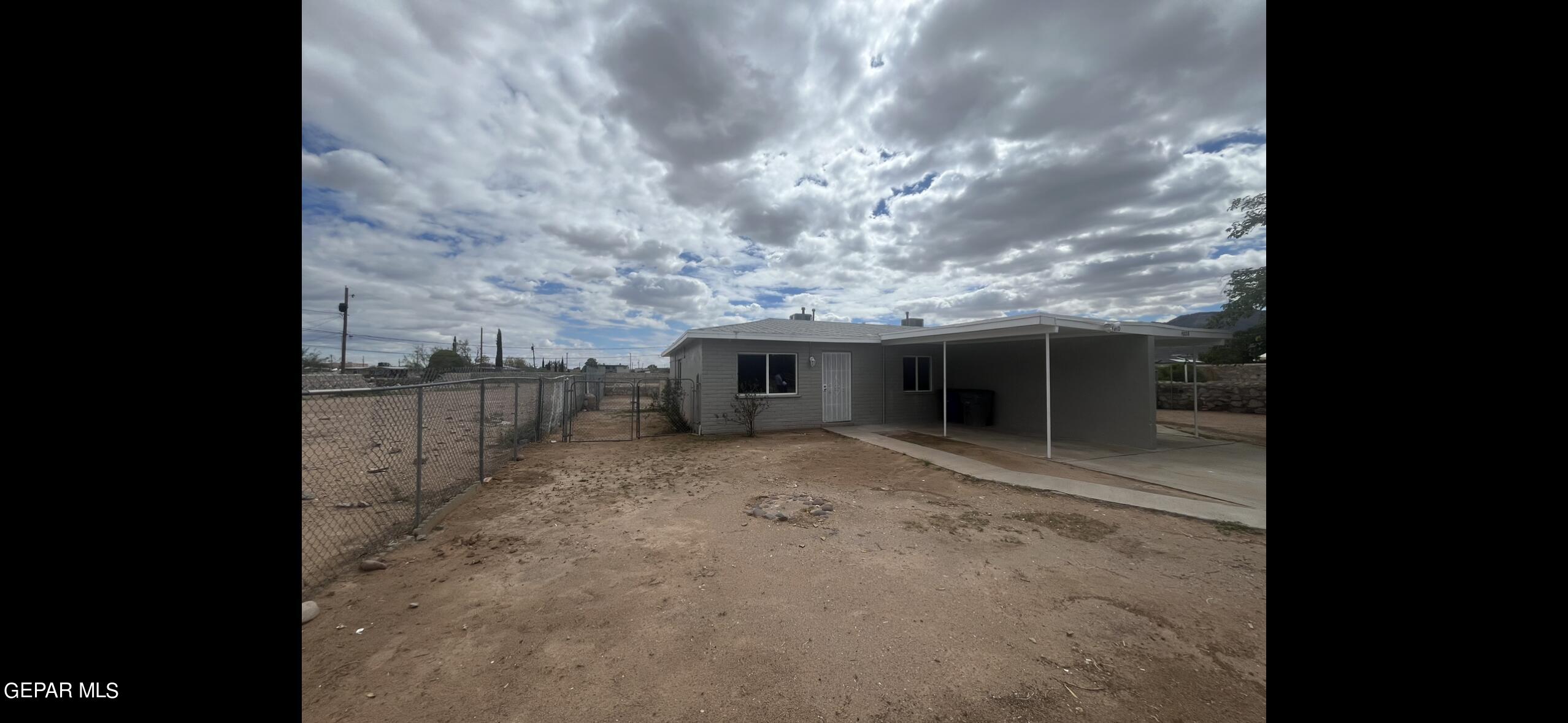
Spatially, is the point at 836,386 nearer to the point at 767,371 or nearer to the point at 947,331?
the point at 767,371

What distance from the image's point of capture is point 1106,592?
3.45 meters

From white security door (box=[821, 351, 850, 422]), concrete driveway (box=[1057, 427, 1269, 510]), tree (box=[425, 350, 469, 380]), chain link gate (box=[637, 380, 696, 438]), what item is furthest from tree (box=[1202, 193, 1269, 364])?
tree (box=[425, 350, 469, 380])

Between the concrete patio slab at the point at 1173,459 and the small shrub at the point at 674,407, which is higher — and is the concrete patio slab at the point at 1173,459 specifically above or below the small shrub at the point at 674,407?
below

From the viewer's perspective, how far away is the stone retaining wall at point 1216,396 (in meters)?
16.8

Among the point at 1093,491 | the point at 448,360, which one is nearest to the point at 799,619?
the point at 1093,491

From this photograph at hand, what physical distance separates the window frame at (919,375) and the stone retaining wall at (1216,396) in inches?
337

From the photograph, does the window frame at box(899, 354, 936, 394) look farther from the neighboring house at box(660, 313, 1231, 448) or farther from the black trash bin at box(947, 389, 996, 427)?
the black trash bin at box(947, 389, 996, 427)

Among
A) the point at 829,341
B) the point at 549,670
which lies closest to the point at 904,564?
the point at 549,670

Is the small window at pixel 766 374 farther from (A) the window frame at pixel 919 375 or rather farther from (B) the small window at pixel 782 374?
(A) the window frame at pixel 919 375

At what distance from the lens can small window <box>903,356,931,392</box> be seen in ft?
45.3

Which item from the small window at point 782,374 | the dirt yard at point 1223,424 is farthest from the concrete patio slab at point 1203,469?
the small window at point 782,374

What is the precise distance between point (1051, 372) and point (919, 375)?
3.28 meters

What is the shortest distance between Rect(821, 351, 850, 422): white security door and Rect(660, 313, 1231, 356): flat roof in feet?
1.71
